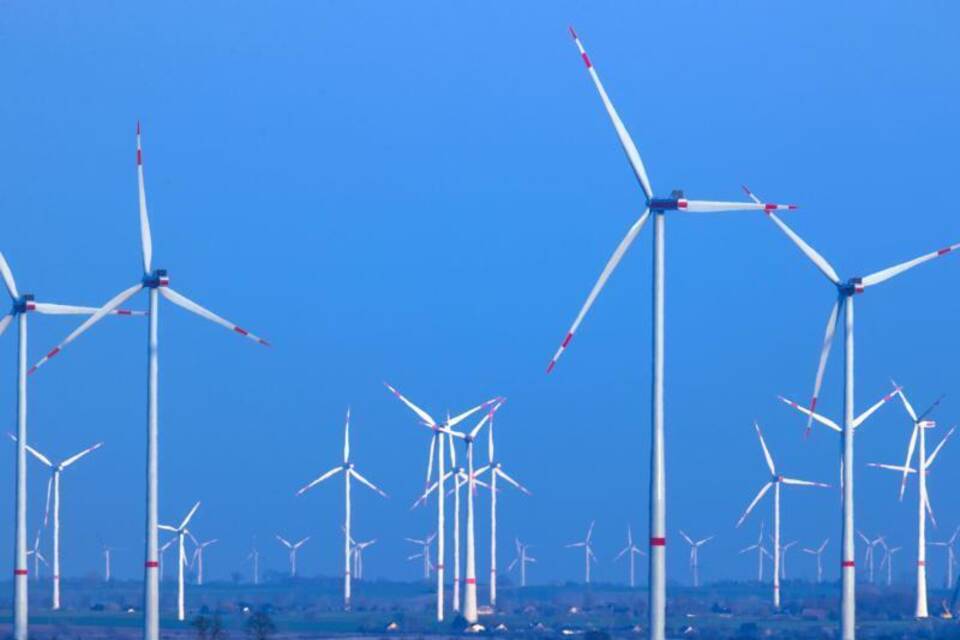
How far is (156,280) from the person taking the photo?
71.3 m

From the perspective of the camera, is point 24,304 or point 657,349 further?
point 24,304

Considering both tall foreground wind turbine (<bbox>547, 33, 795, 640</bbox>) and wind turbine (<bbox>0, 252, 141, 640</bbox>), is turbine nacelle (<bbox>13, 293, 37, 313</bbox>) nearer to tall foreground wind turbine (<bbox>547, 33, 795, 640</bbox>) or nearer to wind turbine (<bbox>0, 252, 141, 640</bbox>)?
wind turbine (<bbox>0, 252, 141, 640</bbox>)

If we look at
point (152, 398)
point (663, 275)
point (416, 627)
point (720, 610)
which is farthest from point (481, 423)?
point (663, 275)

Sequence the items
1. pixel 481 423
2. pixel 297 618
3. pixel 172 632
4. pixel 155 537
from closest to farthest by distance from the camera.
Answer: pixel 155 537
pixel 172 632
pixel 481 423
pixel 297 618

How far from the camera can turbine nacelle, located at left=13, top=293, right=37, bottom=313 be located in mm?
77938

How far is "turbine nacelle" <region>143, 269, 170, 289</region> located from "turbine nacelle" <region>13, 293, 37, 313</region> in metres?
7.74

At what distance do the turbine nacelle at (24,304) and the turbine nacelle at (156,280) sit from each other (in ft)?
25.4

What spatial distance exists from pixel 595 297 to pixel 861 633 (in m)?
68.4

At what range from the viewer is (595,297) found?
63062 mm

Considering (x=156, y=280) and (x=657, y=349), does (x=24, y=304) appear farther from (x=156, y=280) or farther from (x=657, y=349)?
(x=657, y=349)

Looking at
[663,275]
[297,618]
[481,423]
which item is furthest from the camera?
[297,618]

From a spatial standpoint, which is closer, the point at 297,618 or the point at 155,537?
the point at 155,537

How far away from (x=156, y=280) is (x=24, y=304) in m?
8.69

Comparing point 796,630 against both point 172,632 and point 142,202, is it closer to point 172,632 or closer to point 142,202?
point 172,632
